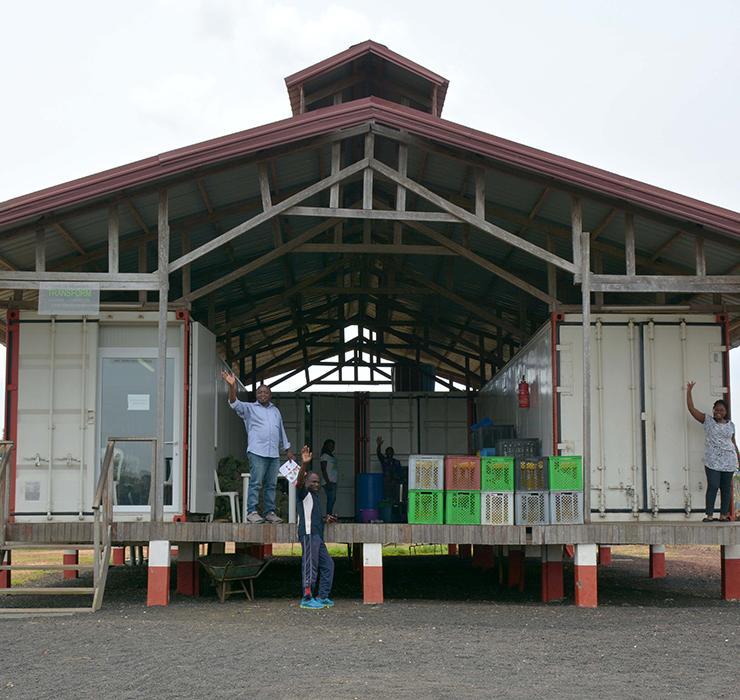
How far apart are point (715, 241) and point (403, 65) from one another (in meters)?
6.37

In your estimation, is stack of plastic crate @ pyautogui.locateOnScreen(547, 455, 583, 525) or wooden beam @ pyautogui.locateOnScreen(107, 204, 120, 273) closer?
wooden beam @ pyautogui.locateOnScreen(107, 204, 120, 273)

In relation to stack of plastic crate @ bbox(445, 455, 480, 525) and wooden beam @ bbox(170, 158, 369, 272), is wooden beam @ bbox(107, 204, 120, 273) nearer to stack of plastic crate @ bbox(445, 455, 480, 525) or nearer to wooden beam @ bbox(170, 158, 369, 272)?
wooden beam @ bbox(170, 158, 369, 272)

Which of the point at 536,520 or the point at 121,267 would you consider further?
the point at 121,267

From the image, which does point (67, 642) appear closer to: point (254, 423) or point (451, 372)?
point (254, 423)

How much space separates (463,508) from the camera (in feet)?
46.8

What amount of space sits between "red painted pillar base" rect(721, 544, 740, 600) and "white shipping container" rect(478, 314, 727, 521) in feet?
2.09

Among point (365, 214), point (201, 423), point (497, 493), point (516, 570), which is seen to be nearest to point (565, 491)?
point (497, 493)

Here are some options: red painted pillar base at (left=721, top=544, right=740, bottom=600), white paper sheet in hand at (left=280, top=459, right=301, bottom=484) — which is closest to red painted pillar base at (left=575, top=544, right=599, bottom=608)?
red painted pillar base at (left=721, top=544, right=740, bottom=600)

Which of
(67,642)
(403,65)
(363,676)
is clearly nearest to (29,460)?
(67,642)

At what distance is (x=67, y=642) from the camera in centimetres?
1082

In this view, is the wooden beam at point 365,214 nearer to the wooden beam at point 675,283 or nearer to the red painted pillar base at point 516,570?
the wooden beam at point 675,283

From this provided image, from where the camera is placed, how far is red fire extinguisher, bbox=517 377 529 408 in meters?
17.5

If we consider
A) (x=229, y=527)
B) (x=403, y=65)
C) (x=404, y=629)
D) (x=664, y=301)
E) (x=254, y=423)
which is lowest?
(x=404, y=629)

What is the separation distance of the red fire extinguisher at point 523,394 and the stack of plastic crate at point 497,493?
3.36 metres
